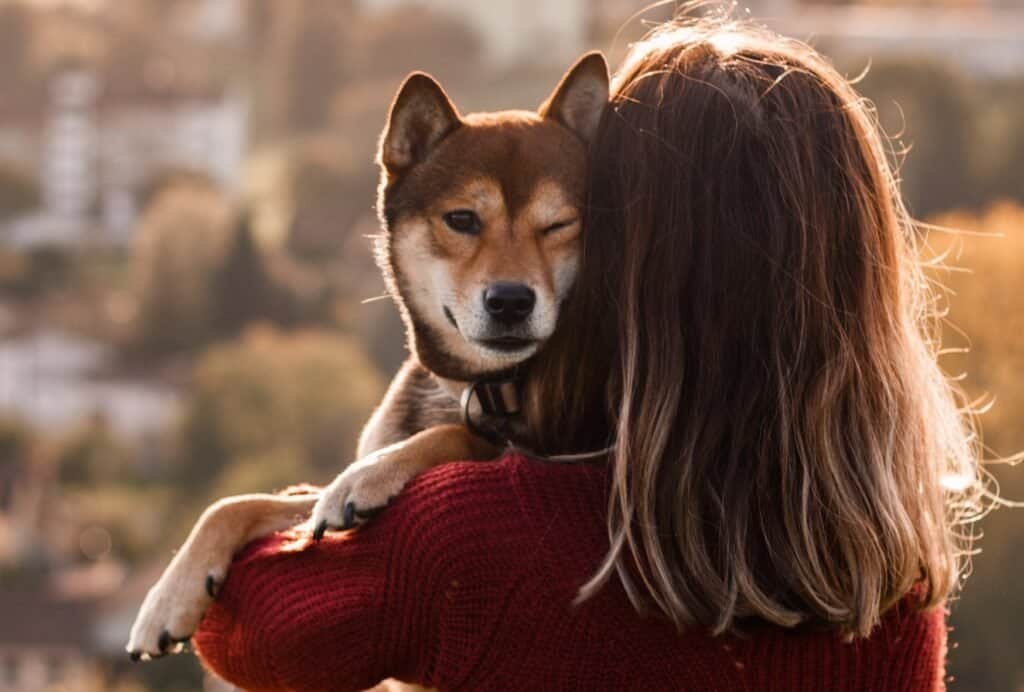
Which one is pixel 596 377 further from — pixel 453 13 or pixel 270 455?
pixel 453 13

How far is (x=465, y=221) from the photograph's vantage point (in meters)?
3.69

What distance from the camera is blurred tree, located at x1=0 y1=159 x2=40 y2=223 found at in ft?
246

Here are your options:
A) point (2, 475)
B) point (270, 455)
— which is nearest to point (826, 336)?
point (270, 455)

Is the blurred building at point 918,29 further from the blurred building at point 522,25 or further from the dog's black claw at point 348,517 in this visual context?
the dog's black claw at point 348,517

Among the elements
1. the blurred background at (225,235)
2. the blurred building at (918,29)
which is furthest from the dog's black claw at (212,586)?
the blurred building at (918,29)

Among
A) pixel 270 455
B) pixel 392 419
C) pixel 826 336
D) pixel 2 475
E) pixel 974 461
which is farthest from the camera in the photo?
pixel 2 475

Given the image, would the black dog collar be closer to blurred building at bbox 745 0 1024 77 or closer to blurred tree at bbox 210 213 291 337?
blurred building at bbox 745 0 1024 77

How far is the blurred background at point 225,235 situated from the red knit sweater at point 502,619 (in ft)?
119

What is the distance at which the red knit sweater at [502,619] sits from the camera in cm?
267

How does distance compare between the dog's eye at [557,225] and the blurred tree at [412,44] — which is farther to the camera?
the blurred tree at [412,44]

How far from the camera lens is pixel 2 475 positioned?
2431 inches

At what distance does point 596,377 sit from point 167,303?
66.8m

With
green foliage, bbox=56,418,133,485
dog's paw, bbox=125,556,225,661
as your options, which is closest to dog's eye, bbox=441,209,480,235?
dog's paw, bbox=125,556,225,661

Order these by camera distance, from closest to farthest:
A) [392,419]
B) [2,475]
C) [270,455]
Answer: [392,419] → [270,455] → [2,475]
